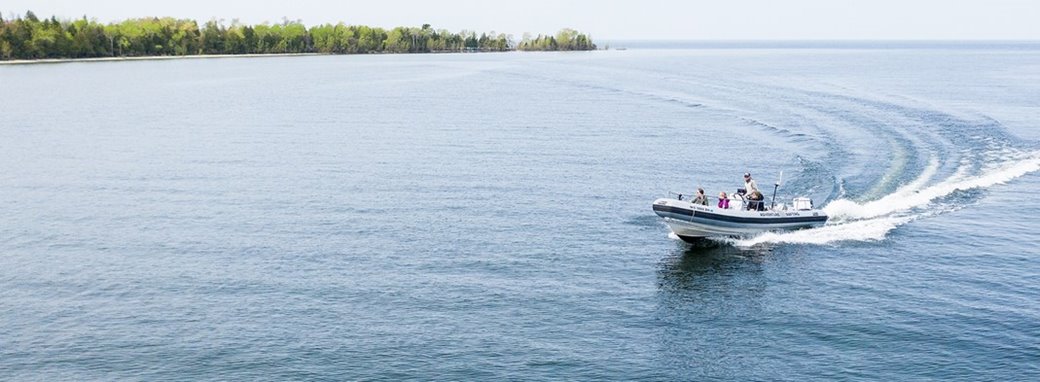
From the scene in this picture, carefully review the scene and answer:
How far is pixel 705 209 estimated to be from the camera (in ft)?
195

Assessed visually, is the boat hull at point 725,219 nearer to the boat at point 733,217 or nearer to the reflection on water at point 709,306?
the boat at point 733,217

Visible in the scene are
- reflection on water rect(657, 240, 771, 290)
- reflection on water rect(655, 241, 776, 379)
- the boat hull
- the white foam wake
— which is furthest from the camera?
the white foam wake

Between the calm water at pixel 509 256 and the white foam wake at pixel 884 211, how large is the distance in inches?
9.7

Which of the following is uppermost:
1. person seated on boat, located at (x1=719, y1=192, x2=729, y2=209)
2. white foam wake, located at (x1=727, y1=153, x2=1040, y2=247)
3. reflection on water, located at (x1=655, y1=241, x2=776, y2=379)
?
person seated on boat, located at (x1=719, y1=192, x2=729, y2=209)

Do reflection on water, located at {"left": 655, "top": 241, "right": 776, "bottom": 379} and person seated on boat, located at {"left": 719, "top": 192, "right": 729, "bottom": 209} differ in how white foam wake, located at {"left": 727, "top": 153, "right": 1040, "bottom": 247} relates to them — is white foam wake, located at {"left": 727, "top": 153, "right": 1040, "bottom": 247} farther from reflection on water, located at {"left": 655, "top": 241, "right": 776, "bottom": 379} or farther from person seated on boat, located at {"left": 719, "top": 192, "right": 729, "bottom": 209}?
reflection on water, located at {"left": 655, "top": 241, "right": 776, "bottom": 379}

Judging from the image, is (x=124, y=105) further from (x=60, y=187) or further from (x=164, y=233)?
(x=164, y=233)

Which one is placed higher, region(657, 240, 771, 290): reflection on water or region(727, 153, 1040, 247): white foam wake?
region(727, 153, 1040, 247): white foam wake

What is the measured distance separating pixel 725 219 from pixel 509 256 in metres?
14.6

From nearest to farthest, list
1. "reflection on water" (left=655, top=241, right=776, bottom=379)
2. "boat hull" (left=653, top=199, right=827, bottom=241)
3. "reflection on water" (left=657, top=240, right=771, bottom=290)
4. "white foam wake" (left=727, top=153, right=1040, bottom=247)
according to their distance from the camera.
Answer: "reflection on water" (left=655, top=241, right=776, bottom=379) < "reflection on water" (left=657, top=240, right=771, bottom=290) < "boat hull" (left=653, top=199, right=827, bottom=241) < "white foam wake" (left=727, top=153, right=1040, bottom=247)

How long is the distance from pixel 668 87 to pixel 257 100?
72.0 meters

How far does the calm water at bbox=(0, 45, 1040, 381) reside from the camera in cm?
4194

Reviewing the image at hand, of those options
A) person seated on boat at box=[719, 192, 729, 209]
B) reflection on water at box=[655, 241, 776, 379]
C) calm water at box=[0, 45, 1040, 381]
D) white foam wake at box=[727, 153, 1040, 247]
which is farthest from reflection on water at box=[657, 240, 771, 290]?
person seated on boat at box=[719, 192, 729, 209]

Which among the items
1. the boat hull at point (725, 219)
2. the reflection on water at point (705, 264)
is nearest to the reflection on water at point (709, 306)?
the reflection on water at point (705, 264)

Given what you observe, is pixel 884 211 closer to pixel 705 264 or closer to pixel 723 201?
pixel 723 201
